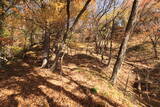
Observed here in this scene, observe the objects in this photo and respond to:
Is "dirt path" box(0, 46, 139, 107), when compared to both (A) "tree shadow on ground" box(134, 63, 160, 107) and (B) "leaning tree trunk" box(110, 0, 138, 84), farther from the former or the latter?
(A) "tree shadow on ground" box(134, 63, 160, 107)

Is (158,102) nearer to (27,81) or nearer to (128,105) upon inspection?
(128,105)

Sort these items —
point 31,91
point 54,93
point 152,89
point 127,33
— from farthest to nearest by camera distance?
1. point 152,89
2. point 127,33
3. point 54,93
4. point 31,91

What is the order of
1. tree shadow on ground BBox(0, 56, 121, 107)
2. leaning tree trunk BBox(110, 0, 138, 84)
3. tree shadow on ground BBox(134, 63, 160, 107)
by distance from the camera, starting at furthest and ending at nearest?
1. tree shadow on ground BBox(134, 63, 160, 107)
2. leaning tree trunk BBox(110, 0, 138, 84)
3. tree shadow on ground BBox(0, 56, 121, 107)

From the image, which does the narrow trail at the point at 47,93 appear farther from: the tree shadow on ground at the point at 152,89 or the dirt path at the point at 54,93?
the tree shadow on ground at the point at 152,89

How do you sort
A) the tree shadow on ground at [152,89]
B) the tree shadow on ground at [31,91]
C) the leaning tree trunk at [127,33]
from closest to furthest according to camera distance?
1. the tree shadow on ground at [31,91]
2. the leaning tree trunk at [127,33]
3. the tree shadow on ground at [152,89]

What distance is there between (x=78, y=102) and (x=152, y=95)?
348 inches


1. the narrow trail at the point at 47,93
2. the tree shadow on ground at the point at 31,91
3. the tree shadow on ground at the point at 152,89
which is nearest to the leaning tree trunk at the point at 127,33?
the narrow trail at the point at 47,93

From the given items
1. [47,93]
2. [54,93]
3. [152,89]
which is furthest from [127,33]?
[152,89]

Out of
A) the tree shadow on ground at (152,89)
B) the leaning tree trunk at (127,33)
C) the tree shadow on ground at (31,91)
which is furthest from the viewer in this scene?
the tree shadow on ground at (152,89)

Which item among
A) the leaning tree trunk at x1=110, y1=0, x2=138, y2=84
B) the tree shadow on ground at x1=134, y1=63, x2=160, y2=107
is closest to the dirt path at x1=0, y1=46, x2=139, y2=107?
the leaning tree trunk at x1=110, y1=0, x2=138, y2=84

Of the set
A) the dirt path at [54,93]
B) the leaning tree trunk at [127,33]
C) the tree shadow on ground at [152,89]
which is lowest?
the tree shadow on ground at [152,89]

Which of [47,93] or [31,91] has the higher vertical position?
[31,91]

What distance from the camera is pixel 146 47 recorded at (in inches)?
1173

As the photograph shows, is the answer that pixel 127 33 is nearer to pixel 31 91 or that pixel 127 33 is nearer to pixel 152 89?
pixel 31 91
